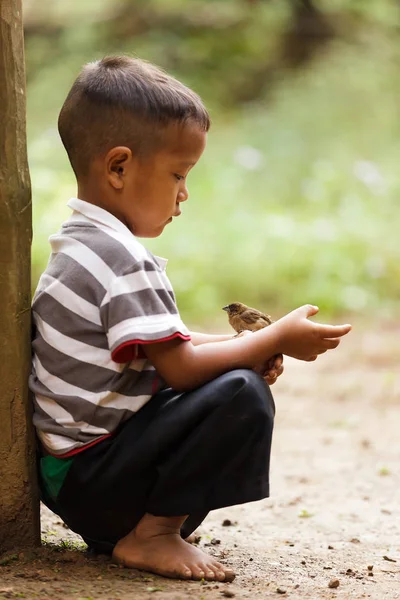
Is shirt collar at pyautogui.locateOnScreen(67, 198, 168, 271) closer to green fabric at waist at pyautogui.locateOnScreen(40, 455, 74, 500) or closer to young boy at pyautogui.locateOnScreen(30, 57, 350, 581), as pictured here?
young boy at pyautogui.locateOnScreen(30, 57, 350, 581)

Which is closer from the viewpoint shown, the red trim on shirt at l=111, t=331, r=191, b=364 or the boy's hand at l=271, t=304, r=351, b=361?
the red trim on shirt at l=111, t=331, r=191, b=364

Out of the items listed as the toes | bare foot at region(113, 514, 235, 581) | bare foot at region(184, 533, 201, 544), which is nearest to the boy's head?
bare foot at region(113, 514, 235, 581)

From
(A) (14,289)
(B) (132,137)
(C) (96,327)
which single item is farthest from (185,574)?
(B) (132,137)

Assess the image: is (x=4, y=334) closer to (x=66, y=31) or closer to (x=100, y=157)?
(x=100, y=157)

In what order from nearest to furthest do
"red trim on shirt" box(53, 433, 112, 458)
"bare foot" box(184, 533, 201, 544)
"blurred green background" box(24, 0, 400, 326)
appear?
1. "red trim on shirt" box(53, 433, 112, 458)
2. "bare foot" box(184, 533, 201, 544)
3. "blurred green background" box(24, 0, 400, 326)

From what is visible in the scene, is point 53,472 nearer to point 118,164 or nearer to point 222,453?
point 222,453

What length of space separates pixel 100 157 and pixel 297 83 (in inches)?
411

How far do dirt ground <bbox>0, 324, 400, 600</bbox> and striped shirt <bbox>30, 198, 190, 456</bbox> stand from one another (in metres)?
0.35

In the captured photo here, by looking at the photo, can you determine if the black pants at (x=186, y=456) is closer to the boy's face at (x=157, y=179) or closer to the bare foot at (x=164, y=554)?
the bare foot at (x=164, y=554)

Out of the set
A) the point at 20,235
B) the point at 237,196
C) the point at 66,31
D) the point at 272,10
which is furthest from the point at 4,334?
the point at 272,10

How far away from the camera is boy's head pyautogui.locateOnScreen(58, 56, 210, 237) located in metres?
2.32

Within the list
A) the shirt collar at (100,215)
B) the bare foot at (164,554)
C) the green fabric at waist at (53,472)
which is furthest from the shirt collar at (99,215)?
the bare foot at (164,554)

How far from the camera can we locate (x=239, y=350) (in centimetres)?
230

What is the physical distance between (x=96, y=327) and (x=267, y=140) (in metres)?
8.94
